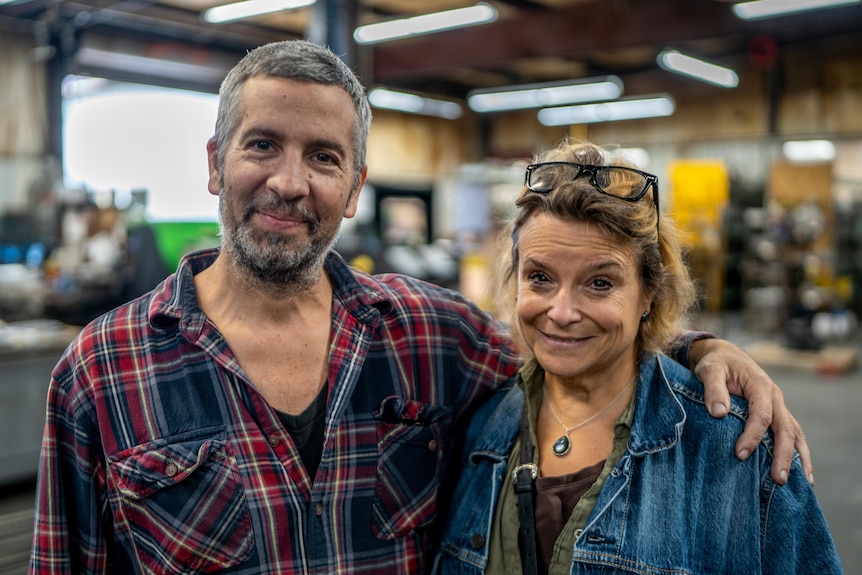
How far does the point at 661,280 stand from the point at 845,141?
492 inches

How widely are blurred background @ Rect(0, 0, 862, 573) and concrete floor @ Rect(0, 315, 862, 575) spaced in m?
0.02

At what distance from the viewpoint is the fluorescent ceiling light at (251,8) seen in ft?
22.0

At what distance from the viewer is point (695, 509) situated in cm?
139

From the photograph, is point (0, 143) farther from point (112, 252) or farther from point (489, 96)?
point (489, 96)

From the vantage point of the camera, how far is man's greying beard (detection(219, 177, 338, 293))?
4.87 ft

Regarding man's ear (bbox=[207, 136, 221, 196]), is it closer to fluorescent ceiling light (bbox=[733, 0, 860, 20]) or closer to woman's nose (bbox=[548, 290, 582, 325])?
woman's nose (bbox=[548, 290, 582, 325])

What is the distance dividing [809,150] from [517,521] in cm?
1332

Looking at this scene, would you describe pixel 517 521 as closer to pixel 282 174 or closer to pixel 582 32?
pixel 282 174

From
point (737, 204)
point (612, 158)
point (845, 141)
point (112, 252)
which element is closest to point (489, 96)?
point (737, 204)

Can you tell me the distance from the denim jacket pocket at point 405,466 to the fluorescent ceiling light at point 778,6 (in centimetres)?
644

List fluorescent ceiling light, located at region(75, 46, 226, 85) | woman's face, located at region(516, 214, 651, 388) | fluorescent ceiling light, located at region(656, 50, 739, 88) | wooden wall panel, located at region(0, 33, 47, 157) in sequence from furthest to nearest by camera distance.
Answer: fluorescent ceiling light, located at region(75, 46, 226, 85) → wooden wall panel, located at region(0, 33, 47, 157) → fluorescent ceiling light, located at region(656, 50, 739, 88) → woman's face, located at region(516, 214, 651, 388)

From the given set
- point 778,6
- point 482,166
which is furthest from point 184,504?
point 482,166

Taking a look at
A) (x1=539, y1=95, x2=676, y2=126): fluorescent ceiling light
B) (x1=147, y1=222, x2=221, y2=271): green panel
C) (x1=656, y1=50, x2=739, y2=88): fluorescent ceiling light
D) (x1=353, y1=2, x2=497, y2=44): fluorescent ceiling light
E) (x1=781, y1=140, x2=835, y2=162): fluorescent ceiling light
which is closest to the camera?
(x1=147, y1=222, x2=221, y2=271): green panel

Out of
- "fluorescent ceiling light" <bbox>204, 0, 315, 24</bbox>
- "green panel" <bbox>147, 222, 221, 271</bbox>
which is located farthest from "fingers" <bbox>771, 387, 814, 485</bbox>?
"fluorescent ceiling light" <bbox>204, 0, 315, 24</bbox>
